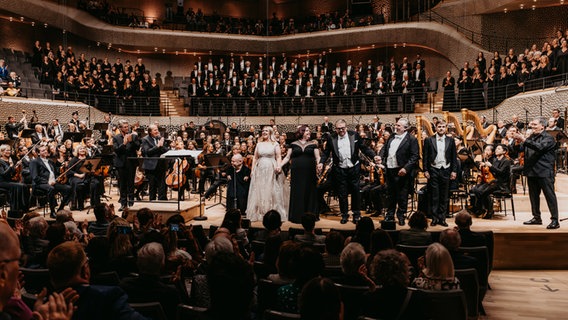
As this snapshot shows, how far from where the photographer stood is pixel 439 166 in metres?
7.20

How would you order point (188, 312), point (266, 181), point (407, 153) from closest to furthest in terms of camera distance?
point (188, 312) < point (407, 153) < point (266, 181)

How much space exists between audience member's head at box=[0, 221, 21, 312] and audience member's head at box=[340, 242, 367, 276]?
2.08 meters

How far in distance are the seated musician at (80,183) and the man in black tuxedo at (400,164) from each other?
496cm

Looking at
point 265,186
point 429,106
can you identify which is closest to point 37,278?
point 265,186

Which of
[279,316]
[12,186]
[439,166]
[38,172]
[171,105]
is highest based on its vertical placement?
[171,105]

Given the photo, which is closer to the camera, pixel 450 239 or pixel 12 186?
pixel 450 239

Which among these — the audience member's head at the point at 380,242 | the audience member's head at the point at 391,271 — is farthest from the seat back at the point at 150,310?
the audience member's head at the point at 380,242

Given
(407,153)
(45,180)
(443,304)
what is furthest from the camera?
(45,180)

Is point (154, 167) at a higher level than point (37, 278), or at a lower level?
higher

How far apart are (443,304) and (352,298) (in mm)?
532

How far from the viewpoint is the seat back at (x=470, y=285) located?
400 centimetres

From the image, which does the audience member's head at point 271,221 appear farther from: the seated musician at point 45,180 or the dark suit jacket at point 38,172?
the dark suit jacket at point 38,172

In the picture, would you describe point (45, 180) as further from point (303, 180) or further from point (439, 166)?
point (439, 166)

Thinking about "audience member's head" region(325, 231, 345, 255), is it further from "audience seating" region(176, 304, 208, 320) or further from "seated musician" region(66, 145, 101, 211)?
"seated musician" region(66, 145, 101, 211)
